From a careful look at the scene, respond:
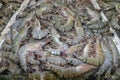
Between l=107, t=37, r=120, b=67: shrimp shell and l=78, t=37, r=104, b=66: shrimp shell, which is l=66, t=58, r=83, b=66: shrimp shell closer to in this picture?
l=78, t=37, r=104, b=66: shrimp shell

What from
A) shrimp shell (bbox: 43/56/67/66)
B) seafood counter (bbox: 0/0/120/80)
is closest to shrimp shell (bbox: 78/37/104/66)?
seafood counter (bbox: 0/0/120/80)

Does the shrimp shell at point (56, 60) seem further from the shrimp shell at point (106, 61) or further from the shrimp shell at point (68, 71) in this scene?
the shrimp shell at point (106, 61)

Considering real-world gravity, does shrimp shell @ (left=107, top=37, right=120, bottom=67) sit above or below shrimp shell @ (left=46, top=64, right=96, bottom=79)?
above

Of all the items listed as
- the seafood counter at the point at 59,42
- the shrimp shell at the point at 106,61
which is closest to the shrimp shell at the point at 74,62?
the seafood counter at the point at 59,42

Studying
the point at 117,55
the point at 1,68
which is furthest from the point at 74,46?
the point at 1,68

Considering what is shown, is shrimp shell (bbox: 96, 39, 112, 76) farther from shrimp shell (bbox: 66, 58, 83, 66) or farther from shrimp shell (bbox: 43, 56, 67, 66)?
shrimp shell (bbox: 43, 56, 67, 66)

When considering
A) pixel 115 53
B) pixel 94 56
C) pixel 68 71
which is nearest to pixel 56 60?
pixel 68 71

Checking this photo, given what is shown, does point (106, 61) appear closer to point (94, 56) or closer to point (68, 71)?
point (94, 56)

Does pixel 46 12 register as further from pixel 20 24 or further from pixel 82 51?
pixel 82 51

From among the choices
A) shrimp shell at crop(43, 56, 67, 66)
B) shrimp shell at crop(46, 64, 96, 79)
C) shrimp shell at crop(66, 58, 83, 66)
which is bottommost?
shrimp shell at crop(46, 64, 96, 79)
